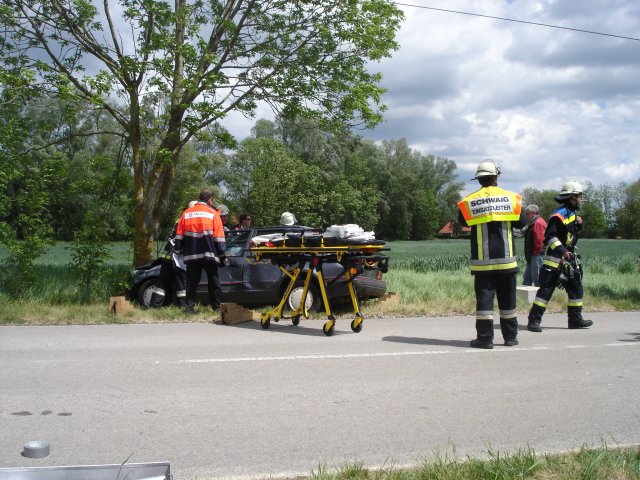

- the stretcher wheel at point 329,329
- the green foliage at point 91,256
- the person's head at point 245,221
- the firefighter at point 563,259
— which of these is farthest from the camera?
the person's head at point 245,221

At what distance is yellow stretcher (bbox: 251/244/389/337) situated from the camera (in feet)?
29.2

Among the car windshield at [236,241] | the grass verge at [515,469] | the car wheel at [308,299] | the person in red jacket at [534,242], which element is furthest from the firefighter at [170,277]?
the grass verge at [515,469]

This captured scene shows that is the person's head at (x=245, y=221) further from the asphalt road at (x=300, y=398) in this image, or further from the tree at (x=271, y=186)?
the tree at (x=271, y=186)

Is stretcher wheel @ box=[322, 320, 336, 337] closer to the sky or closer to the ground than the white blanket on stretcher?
closer to the ground

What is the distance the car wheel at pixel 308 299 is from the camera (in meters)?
10.2

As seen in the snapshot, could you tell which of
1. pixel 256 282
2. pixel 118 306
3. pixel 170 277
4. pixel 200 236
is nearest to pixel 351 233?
pixel 200 236

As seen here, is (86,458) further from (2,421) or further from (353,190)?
(353,190)

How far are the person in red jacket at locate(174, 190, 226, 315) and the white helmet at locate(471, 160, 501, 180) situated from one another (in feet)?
13.9

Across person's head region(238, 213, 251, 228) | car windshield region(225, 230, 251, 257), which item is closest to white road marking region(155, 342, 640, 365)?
car windshield region(225, 230, 251, 257)

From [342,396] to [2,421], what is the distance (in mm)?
2622

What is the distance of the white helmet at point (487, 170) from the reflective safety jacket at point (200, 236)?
423 centimetres

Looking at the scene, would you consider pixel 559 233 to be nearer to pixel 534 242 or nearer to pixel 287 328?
pixel 534 242

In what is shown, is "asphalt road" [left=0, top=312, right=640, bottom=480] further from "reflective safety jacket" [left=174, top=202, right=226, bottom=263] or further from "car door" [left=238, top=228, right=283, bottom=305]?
"car door" [left=238, top=228, right=283, bottom=305]

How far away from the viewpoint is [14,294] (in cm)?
1144
